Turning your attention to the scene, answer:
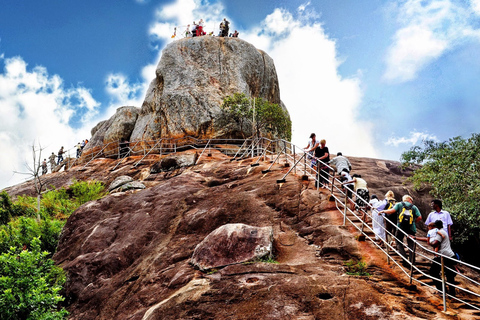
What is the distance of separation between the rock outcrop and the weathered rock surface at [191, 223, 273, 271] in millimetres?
18204

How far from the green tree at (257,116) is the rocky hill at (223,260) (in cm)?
811

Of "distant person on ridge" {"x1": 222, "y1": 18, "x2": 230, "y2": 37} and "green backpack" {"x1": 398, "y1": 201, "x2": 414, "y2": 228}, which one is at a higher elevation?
"distant person on ridge" {"x1": 222, "y1": 18, "x2": 230, "y2": 37}

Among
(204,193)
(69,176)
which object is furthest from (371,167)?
(69,176)

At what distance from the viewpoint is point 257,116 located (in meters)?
25.1

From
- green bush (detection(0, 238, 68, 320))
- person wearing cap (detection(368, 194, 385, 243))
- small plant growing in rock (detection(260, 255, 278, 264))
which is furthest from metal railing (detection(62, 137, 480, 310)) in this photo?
green bush (detection(0, 238, 68, 320))

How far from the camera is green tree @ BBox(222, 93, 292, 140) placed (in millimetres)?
24875

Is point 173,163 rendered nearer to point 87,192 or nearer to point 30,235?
point 87,192

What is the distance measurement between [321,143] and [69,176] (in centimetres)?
2128

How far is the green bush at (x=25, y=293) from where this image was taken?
9.59m

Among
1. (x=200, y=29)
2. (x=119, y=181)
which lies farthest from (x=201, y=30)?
(x=119, y=181)

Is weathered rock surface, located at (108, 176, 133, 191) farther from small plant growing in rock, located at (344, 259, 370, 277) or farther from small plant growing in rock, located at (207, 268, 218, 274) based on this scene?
small plant growing in rock, located at (344, 259, 370, 277)

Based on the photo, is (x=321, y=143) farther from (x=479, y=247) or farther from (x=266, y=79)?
(x=266, y=79)

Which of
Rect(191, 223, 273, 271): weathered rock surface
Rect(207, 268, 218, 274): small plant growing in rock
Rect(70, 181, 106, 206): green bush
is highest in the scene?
Rect(70, 181, 106, 206): green bush

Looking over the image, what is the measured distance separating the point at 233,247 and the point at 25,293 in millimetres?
6550
